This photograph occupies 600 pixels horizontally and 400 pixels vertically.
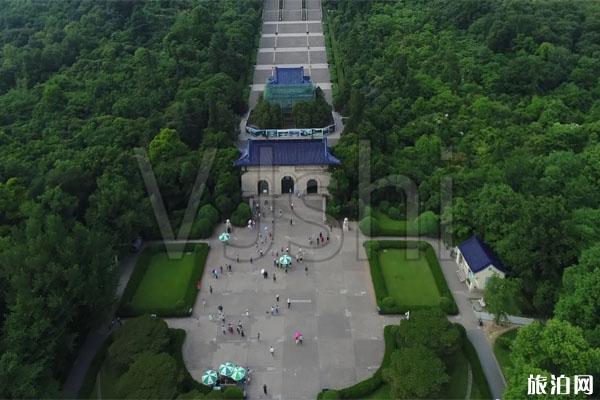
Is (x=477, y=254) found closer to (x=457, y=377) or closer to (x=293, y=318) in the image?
(x=457, y=377)

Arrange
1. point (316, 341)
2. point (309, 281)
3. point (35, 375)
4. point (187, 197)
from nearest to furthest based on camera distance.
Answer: point (35, 375) → point (316, 341) → point (309, 281) → point (187, 197)

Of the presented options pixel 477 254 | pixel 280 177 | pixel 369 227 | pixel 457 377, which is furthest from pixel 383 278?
pixel 280 177

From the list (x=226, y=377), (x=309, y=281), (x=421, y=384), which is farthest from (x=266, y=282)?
(x=421, y=384)

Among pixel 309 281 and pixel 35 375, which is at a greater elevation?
pixel 35 375

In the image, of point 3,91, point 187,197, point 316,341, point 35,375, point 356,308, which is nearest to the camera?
point 35,375

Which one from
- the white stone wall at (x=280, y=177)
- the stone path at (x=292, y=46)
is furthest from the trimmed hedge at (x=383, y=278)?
the stone path at (x=292, y=46)

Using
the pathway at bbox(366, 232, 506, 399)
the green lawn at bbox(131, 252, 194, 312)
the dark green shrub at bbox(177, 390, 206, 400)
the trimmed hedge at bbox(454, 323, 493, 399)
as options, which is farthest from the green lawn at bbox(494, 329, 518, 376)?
the green lawn at bbox(131, 252, 194, 312)

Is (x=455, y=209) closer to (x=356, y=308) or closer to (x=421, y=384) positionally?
(x=356, y=308)
